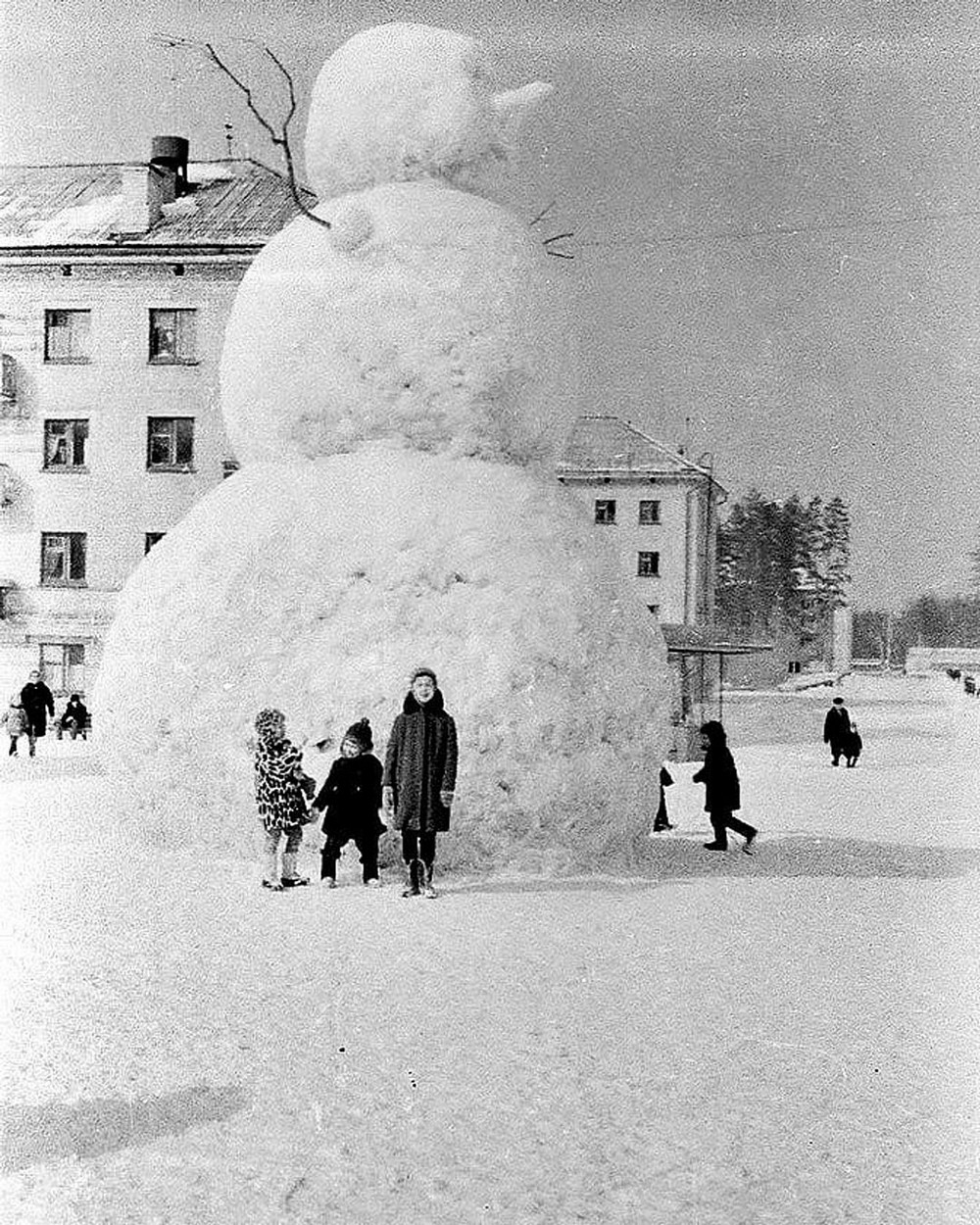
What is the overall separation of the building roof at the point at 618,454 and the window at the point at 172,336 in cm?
800

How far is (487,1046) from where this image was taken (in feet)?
18.8

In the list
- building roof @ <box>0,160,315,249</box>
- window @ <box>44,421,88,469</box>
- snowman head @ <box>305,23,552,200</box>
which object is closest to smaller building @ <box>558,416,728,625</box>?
building roof @ <box>0,160,315,249</box>

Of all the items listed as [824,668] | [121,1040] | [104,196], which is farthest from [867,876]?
[824,668]

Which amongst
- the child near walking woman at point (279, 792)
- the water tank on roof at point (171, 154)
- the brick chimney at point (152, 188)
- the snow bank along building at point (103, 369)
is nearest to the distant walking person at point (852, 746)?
the snow bank along building at point (103, 369)

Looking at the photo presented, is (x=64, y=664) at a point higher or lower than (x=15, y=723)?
higher

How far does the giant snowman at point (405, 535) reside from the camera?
927 centimetres

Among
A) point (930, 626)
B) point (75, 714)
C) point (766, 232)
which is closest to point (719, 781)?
point (766, 232)

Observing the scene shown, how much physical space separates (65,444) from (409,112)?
18101mm

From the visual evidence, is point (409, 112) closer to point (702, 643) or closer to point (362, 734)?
point (362, 734)

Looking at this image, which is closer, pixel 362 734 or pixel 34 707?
pixel 362 734

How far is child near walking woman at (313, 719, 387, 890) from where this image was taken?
350 inches

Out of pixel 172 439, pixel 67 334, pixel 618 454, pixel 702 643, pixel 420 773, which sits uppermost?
pixel 67 334

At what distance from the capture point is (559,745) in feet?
30.2

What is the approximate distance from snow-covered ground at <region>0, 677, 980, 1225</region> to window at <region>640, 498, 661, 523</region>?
21.2 metres
